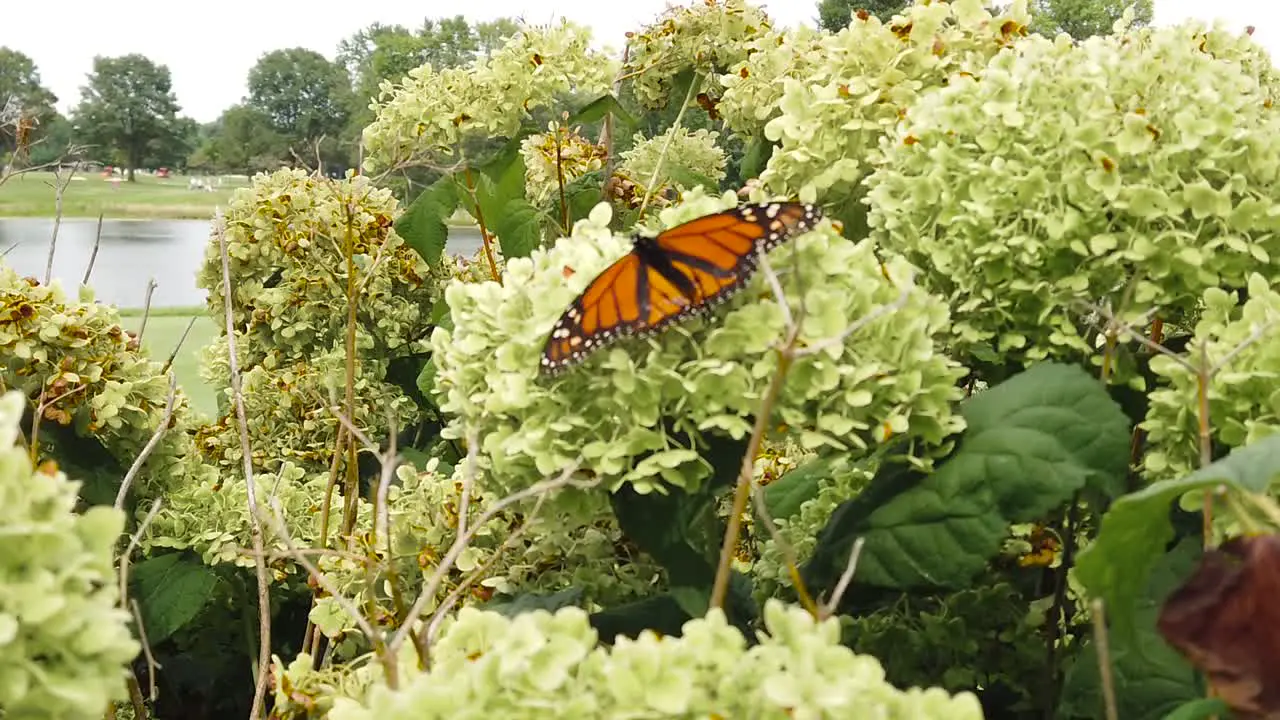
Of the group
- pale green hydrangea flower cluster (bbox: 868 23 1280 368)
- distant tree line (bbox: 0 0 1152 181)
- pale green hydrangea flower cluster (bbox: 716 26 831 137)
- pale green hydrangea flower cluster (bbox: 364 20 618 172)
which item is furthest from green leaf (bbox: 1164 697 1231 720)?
distant tree line (bbox: 0 0 1152 181)

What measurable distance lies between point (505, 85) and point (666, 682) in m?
1.34

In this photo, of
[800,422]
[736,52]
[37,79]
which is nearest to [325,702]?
[800,422]

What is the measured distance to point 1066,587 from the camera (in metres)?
1.02

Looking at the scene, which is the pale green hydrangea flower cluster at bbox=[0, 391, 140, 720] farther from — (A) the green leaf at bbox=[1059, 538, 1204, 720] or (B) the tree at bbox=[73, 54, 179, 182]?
(B) the tree at bbox=[73, 54, 179, 182]

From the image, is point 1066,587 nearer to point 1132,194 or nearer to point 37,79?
point 1132,194

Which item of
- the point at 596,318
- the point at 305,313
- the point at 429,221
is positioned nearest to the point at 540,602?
the point at 596,318

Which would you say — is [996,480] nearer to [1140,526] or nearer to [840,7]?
[1140,526]

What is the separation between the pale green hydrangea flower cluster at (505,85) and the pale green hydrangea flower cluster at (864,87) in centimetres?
65

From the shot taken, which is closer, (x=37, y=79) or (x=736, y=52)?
(x=736, y=52)

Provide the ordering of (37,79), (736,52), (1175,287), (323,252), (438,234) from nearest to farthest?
(1175,287) → (736,52) → (438,234) → (323,252) → (37,79)

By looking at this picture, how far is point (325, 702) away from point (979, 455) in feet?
1.83

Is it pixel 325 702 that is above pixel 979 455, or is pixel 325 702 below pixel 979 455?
below

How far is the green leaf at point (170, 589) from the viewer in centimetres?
136

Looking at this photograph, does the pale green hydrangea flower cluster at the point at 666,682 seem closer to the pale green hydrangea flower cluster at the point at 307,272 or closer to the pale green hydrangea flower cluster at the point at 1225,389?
the pale green hydrangea flower cluster at the point at 1225,389
